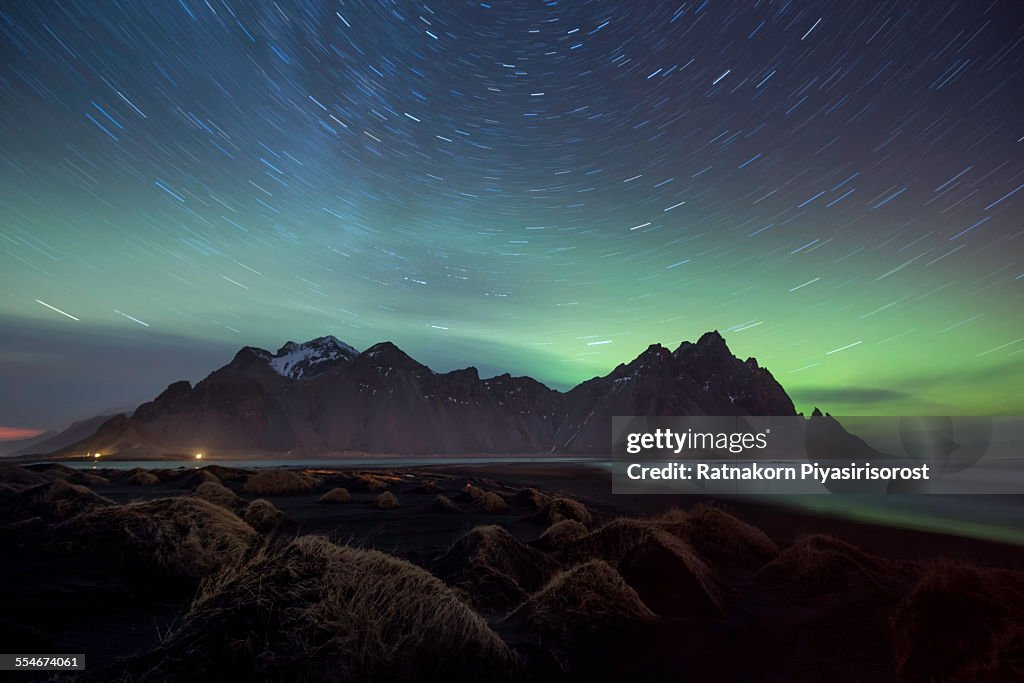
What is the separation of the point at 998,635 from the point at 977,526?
39561mm

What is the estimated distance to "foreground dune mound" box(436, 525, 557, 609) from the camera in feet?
34.2

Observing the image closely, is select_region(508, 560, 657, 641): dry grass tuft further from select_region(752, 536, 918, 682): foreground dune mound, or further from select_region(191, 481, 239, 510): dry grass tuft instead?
select_region(191, 481, 239, 510): dry grass tuft

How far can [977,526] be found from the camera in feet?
113

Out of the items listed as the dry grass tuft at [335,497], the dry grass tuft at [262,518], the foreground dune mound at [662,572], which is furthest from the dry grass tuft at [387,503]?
the foreground dune mound at [662,572]

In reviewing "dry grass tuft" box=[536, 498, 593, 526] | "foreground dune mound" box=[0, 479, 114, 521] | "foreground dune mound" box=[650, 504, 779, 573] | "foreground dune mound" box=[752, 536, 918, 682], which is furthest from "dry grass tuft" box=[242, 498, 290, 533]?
"foreground dune mound" box=[752, 536, 918, 682]

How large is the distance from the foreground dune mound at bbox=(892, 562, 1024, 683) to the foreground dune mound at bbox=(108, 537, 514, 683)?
6489 mm

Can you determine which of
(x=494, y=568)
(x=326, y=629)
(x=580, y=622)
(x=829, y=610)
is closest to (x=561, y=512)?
(x=494, y=568)

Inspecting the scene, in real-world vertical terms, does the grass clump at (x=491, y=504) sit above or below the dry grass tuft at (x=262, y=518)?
below

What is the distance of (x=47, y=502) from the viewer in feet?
50.1

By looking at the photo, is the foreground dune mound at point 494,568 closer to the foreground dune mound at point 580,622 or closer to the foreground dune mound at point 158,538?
the foreground dune mound at point 580,622

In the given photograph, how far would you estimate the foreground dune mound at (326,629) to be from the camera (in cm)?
504

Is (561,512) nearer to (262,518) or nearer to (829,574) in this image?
(829,574)

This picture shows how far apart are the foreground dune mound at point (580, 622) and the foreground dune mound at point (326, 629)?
123 centimetres

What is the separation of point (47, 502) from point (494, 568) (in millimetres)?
15203
